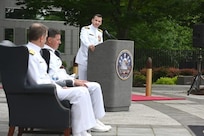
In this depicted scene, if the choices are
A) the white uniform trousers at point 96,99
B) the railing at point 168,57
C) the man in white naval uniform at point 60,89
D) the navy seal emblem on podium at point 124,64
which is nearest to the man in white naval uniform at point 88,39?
the navy seal emblem on podium at point 124,64

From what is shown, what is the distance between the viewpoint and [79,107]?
21.5 feet

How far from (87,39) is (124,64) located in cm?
103

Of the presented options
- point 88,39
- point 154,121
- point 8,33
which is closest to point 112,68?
point 88,39

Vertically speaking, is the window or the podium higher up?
the window

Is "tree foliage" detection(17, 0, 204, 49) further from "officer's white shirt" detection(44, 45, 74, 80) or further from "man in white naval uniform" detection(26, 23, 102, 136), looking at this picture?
"man in white naval uniform" detection(26, 23, 102, 136)

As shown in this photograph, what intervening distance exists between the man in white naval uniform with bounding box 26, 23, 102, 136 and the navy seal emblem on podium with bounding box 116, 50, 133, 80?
3.86 metres

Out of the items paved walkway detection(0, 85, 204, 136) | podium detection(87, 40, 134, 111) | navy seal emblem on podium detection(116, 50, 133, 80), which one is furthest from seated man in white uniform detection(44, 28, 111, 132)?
navy seal emblem on podium detection(116, 50, 133, 80)

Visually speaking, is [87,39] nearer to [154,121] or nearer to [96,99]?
[154,121]

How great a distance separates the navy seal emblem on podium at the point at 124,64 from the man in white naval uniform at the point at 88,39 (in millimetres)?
541

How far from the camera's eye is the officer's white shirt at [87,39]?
32.9ft

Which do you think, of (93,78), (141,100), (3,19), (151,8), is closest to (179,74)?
(151,8)

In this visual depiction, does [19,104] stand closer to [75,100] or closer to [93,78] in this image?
[75,100]

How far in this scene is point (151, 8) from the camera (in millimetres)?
28391

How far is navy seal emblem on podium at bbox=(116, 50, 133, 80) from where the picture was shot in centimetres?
1051
